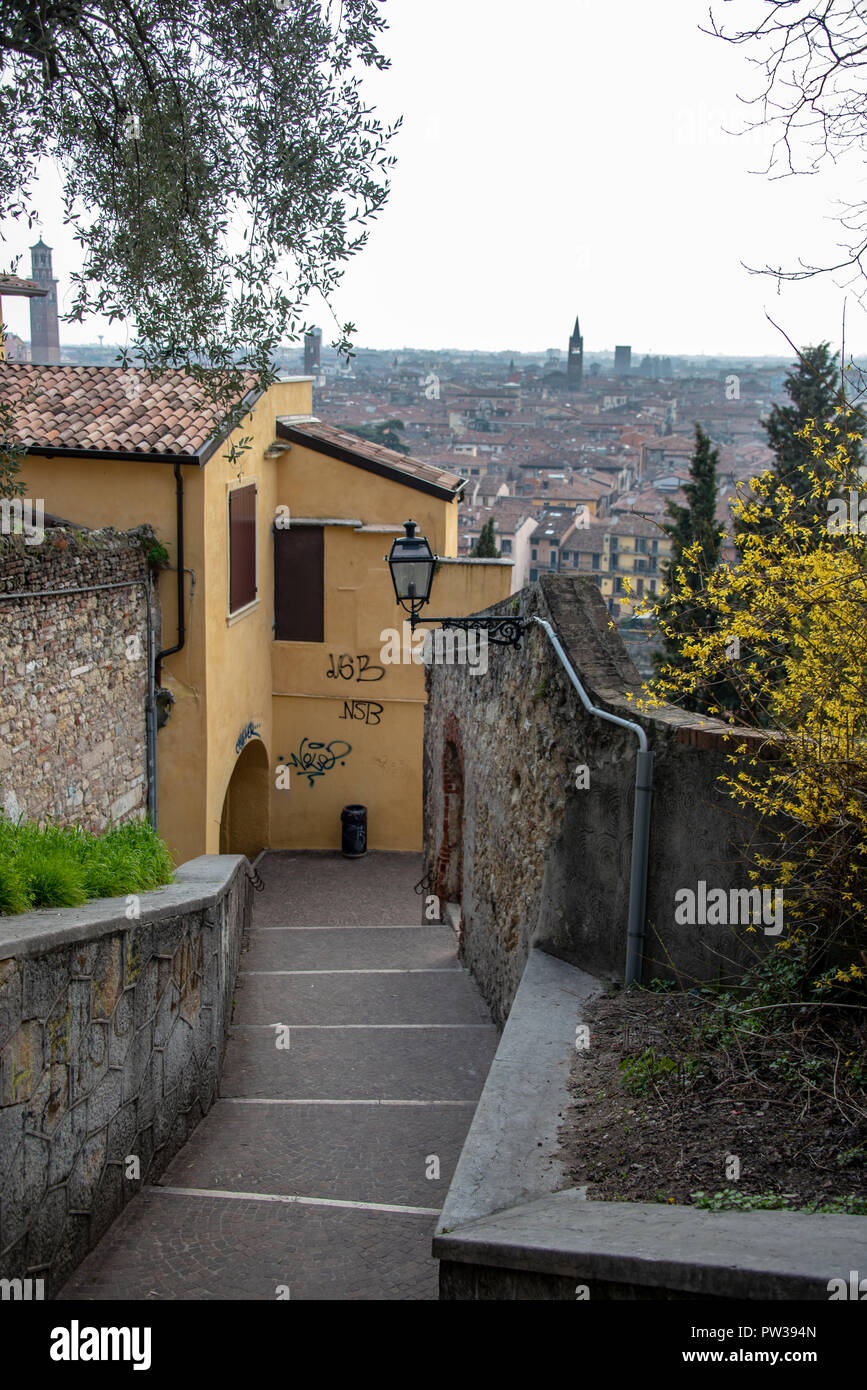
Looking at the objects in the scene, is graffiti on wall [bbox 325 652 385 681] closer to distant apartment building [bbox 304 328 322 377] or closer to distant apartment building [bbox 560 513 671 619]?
distant apartment building [bbox 304 328 322 377]

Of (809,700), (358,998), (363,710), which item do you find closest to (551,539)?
(363,710)

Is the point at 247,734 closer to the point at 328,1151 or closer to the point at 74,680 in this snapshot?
the point at 74,680

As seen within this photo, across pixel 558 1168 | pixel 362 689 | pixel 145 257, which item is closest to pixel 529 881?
pixel 558 1168

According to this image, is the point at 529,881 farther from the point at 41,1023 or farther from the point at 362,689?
the point at 362,689

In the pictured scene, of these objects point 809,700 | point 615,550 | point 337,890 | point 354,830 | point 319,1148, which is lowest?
point 337,890

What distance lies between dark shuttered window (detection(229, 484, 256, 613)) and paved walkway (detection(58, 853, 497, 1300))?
17.8 feet

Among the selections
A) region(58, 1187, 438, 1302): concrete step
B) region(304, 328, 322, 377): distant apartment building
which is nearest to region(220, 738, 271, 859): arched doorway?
region(304, 328, 322, 377): distant apartment building

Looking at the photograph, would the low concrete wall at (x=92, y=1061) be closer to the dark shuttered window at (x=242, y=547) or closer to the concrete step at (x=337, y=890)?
the concrete step at (x=337, y=890)

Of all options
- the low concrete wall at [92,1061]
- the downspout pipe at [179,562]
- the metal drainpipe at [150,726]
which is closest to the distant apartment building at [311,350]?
the downspout pipe at [179,562]

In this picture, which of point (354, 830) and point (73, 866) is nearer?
point (73, 866)

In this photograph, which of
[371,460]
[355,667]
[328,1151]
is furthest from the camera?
[355,667]

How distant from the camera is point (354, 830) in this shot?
16.5 metres

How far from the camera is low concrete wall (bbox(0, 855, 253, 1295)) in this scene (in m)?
3.91

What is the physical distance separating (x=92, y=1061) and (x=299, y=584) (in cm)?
1216
